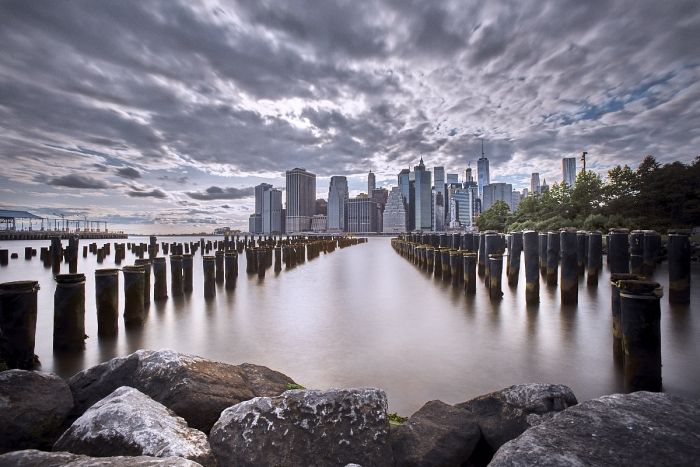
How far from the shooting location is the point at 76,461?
7.93ft

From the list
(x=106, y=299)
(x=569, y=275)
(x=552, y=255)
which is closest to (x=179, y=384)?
(x=106, y=299)

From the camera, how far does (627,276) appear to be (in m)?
5.55

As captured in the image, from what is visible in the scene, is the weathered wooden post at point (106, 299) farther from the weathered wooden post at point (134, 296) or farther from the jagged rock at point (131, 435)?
the jagged rock at point (131, 435)

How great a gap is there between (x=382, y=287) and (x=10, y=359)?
493 inches

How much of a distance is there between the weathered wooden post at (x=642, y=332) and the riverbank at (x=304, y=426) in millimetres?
2092

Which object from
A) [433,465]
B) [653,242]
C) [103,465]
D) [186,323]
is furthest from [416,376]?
[653,242]

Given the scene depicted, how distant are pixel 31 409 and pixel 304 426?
8.94 ft

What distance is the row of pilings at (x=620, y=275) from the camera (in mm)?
4707

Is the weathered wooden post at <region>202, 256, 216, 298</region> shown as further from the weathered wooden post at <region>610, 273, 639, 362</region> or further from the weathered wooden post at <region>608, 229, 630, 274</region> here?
the weathered wooden post at <region>608, 229, 630, 274</region>

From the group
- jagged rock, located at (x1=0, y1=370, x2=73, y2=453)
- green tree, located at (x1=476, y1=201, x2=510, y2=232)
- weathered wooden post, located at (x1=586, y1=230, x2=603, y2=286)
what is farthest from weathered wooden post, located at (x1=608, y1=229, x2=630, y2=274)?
green tree, located at (x1=476, y1=201, x2=510, y2=232)

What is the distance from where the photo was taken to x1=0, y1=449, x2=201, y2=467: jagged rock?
90.6 inches

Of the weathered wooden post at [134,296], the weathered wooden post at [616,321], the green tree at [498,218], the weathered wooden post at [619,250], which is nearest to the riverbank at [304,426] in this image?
the weathered wooden post at [616,321]

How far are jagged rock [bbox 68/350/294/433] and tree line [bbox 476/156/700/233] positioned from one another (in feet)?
132

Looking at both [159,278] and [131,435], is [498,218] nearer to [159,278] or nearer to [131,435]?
[159,278]
